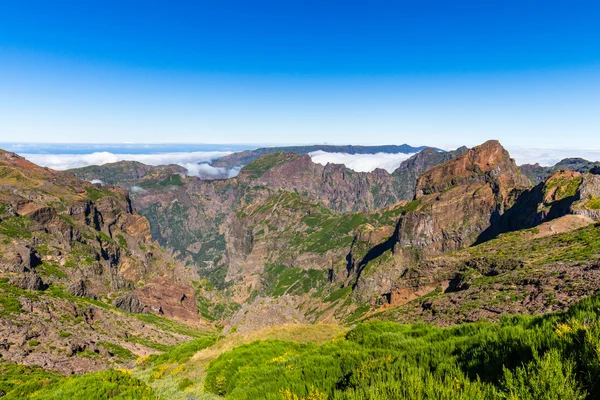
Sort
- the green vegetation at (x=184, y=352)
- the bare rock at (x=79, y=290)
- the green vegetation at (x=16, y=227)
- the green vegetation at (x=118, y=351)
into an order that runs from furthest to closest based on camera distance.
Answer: the green vegetation at (x=16, y=227)
the bare rock at (x=79, y=290)
the green vegetation at (x=118, y=351)
the green vegetation at (x=184, y=352)

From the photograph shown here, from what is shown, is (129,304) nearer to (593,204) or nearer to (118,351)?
(118,351)

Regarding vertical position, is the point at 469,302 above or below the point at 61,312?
above

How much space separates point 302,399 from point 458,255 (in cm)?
14761

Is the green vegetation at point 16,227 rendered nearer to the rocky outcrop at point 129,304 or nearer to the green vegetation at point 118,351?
the rocky outcrop at point 129,304

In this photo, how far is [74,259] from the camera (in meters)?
161

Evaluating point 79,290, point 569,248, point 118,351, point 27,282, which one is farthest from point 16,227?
point 569,248

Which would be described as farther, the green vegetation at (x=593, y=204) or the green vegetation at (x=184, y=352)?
the green vegetation at (x=593, y=204)

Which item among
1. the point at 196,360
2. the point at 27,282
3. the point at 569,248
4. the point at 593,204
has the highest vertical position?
the point at 593,204

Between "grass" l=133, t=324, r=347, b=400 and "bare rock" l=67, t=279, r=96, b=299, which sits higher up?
"grass" l=133, t=324, r=347, b=400

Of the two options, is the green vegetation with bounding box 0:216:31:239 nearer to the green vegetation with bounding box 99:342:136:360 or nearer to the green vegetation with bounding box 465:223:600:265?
the green vegetation with bounding box 99:342:136:360

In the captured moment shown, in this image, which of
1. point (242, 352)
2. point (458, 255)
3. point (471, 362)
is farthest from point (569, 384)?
point (458, 255)

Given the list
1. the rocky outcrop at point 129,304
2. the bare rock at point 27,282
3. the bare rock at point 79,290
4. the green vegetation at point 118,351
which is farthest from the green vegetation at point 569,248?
the rocky outcrop at point 129,304

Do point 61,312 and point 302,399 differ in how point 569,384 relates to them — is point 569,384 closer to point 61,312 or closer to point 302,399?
point 302,399

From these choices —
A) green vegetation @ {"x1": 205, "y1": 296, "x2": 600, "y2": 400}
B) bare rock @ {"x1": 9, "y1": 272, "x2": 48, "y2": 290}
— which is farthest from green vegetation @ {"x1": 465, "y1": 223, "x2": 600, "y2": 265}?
bare rock @ {"x1": 9, "y1": 272, "x2": 48, "y2": 290}
